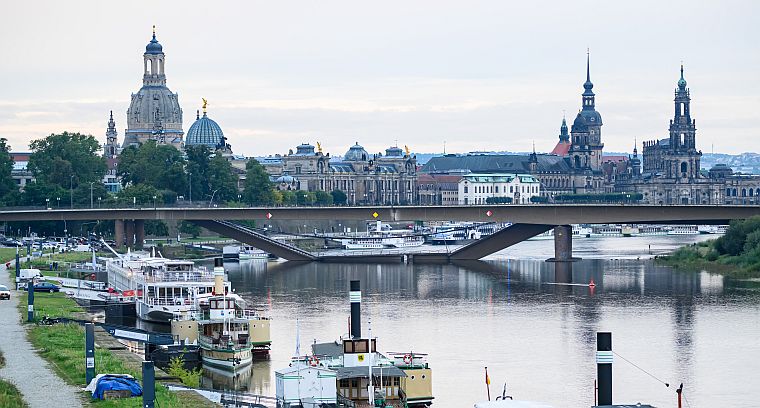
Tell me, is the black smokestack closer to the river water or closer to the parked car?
the river water

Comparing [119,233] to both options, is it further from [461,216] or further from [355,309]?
[355,309]

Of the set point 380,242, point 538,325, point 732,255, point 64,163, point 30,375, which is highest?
point 64,163

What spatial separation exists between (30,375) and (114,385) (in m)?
6.04

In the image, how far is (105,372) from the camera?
178 ft

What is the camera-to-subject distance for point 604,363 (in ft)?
139

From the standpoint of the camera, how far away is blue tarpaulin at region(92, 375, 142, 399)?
49.4 metres

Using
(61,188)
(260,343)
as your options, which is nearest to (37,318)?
(260,343)

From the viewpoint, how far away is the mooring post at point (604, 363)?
138ft

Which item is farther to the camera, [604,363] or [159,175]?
[159,175]

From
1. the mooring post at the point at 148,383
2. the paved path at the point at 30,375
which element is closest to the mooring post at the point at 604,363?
the mooring post at the point at 148,383

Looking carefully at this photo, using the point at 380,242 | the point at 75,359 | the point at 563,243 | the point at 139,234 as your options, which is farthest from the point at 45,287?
the point at 380,242

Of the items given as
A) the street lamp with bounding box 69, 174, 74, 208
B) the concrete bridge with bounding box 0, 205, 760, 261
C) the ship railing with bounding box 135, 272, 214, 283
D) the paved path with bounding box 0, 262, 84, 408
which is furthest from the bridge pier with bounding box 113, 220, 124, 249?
the paved path with bounding box 0, 262, 84, 408

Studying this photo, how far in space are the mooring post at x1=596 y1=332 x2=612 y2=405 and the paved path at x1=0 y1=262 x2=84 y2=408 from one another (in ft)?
52.3

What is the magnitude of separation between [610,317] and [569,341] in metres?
11.6
